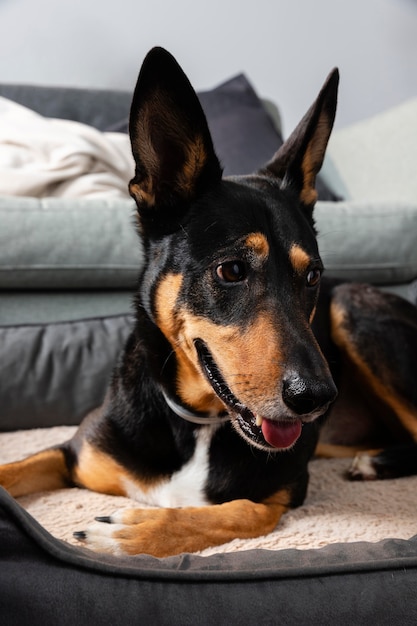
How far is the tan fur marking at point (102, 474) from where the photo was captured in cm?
157

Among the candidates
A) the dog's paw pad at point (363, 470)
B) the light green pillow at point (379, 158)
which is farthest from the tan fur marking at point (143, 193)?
the light green pillow at point (379, 158)

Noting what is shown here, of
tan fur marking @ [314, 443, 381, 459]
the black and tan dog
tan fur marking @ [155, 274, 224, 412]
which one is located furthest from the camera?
tan fur marking @ [314, 443, 381, 459]

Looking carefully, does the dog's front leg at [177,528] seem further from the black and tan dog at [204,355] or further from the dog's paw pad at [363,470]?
the dog's paw pad at [363,470]

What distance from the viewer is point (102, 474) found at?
5.25ft

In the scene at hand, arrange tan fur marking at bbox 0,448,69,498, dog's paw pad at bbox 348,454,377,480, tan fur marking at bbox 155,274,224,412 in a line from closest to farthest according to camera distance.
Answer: tan fur marking at bbox 155,274,224,412 < tan fur marking at bbox 0,448,69,498 < dog's paw pad at bbox 348,454,377,480

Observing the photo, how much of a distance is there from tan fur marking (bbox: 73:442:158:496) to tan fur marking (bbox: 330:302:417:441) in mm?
778

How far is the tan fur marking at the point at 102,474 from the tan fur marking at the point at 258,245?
2.06 ft

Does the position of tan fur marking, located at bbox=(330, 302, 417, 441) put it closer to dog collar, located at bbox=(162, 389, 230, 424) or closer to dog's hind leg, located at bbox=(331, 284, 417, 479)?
dog's hind leg, located at bbox=(331, 284, 417, 479)

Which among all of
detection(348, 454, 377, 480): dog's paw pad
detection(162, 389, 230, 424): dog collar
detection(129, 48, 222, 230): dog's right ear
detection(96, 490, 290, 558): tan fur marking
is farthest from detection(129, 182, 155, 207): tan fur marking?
detection(348, 454, 377, 480): dog's paw pad

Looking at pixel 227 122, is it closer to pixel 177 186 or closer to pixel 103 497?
pixel 177 186

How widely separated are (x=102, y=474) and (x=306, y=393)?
69cm

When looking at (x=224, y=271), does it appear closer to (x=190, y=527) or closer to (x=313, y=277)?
(x=313, y=277)

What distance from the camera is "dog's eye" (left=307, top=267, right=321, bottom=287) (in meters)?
Result: 1.42

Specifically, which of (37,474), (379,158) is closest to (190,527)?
(37,474)
